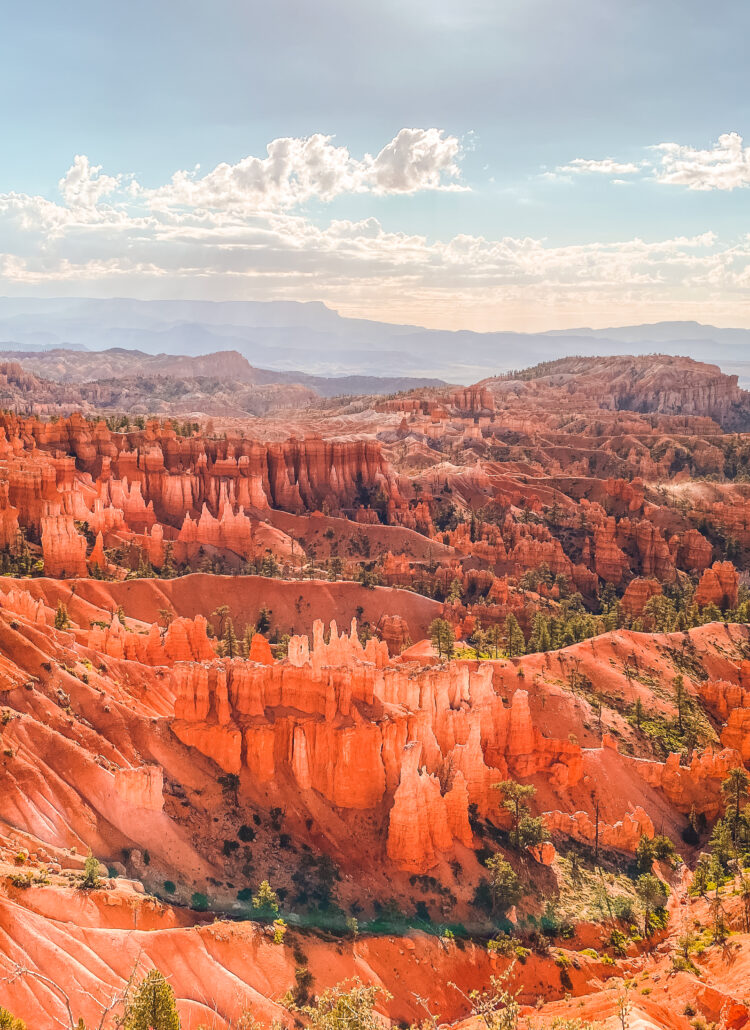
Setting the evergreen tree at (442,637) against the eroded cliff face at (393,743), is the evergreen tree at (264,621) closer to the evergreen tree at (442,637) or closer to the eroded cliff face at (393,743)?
the evergreen tree at (442,637)

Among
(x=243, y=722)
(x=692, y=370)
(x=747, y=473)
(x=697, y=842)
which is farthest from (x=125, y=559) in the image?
(x=692, y=370)

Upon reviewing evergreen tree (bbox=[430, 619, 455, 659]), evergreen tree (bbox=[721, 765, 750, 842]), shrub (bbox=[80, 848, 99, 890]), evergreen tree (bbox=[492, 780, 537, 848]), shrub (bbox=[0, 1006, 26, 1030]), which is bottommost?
evergreen tree (bbox=[721, 765, 750, 842])

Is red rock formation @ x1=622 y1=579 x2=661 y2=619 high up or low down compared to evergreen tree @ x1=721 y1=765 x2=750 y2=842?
up

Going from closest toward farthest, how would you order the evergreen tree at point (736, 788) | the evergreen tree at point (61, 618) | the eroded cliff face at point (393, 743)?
the eroded cliff face at point (393, 743) < the evergreen tree at point (736, 788) < the evergreen tree at point (61, 618)

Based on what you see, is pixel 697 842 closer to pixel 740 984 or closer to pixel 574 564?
pixel 740 984

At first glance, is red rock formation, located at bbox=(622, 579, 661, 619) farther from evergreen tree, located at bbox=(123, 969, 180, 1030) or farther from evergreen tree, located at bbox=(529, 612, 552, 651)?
evergreen tree, located at bbox=(123, 969, 180, 1030)

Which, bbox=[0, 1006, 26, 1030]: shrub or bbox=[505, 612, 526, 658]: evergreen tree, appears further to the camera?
bbox=[505, 612, 526, 658]: evergreen tree

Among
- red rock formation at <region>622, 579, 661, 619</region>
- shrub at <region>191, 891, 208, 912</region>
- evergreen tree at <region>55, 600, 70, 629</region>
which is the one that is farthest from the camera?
red rock formation at <region>622, 579, 661, 619</region>

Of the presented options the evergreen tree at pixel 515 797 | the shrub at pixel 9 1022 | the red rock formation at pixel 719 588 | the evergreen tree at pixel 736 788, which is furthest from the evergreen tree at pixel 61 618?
the red rock formation at pixel 719 588

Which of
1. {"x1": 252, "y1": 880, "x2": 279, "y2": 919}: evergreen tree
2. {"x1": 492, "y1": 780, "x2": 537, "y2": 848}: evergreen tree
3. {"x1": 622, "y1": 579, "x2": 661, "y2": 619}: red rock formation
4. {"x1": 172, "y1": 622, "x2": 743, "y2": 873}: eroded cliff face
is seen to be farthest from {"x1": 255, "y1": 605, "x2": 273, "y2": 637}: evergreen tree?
{"x1": 252, "y1": 880, "x2": 279, "y2": 919}: evergreen tree
